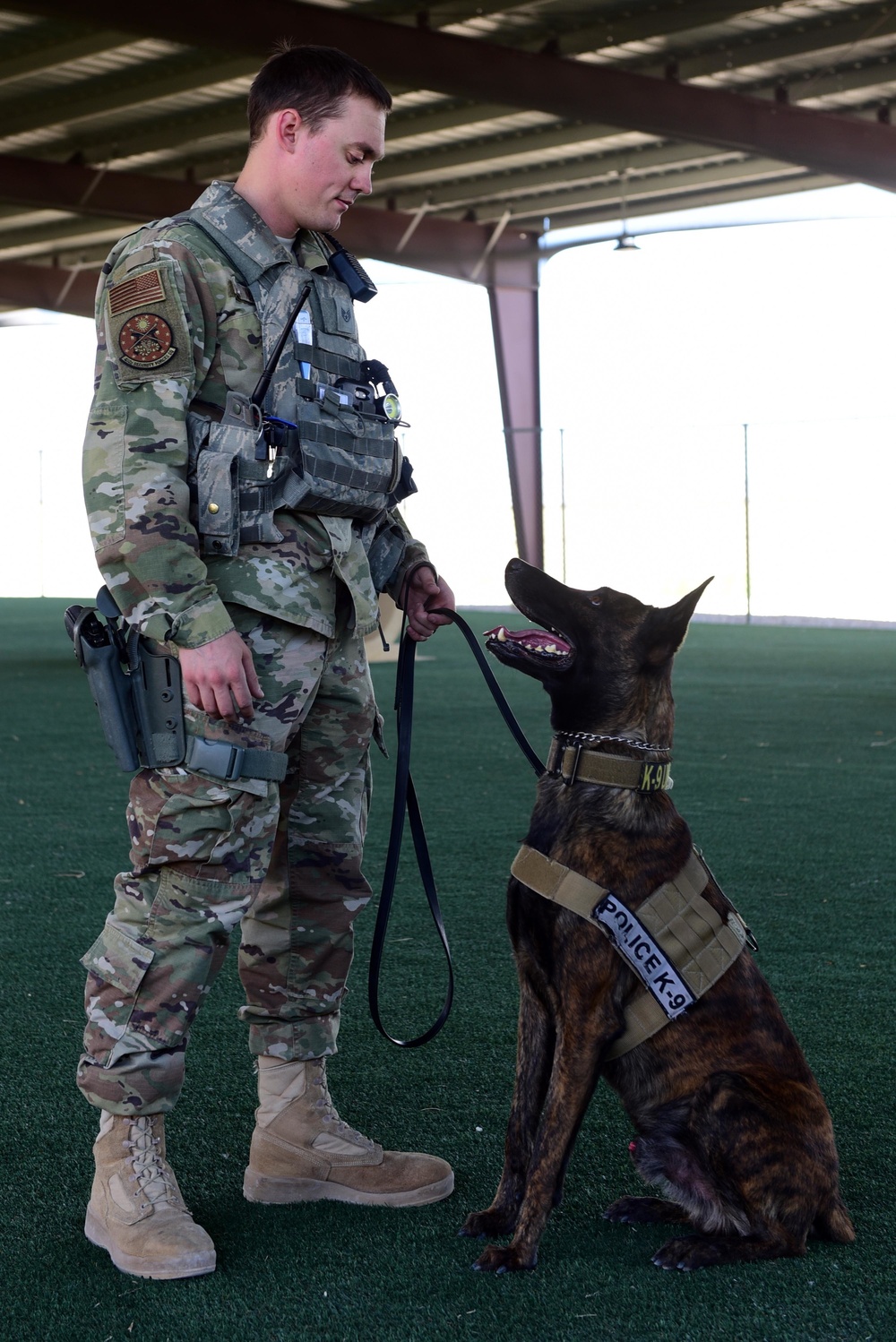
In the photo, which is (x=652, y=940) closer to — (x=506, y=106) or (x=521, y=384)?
(x=506, y=106)

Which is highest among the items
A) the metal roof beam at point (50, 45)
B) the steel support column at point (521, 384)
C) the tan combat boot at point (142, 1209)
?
the metal roof beam at point (50, 45)

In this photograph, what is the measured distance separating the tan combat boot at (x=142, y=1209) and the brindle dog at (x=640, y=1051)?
411mm

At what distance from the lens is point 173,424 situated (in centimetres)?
181

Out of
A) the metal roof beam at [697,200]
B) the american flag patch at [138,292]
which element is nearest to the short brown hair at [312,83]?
the american flag patch at [138,292]

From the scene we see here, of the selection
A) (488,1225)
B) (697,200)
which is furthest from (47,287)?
(488,1225)

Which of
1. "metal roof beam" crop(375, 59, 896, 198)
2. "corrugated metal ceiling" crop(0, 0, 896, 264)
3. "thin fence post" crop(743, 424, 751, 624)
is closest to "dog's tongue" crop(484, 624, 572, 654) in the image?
"corrugated metal ceiling" crop(0, 0, 896, 264)

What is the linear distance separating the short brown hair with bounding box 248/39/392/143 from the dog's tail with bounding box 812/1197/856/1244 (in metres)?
1.71

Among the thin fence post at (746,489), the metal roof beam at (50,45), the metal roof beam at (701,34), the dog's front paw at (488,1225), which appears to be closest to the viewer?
the dog's front paw at (488,1225)

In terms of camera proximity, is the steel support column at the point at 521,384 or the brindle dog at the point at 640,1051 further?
the steel support column at the point at 521,384

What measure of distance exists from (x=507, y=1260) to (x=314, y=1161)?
405 mm

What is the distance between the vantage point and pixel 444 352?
1905 centimetres

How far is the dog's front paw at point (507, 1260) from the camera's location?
1856 millimetres

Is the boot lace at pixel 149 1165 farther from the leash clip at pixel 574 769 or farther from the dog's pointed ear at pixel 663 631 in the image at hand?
the dog's pointed ear at pixel 663 631

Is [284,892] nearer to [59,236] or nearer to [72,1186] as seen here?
[72,1186]
